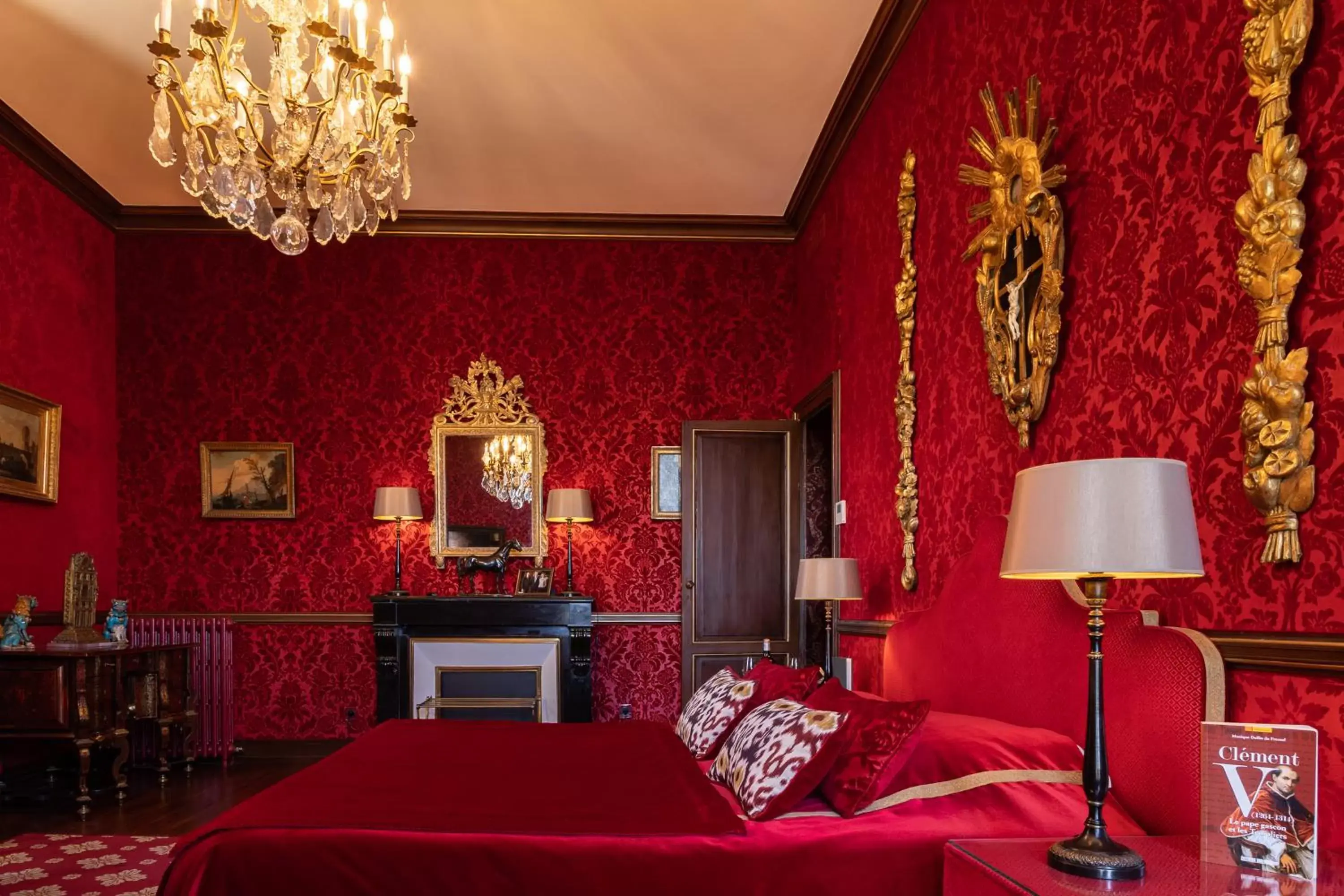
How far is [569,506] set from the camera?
6496 mm

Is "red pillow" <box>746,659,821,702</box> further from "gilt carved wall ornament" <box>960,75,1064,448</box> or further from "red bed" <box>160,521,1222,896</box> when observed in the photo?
"gilt carved wall ornament" <box>960,75,1064,448</box>

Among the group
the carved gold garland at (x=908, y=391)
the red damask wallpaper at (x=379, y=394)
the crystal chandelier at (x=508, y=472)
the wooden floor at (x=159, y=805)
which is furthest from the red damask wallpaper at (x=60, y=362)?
the carved gold garland at (x=908, y=391)

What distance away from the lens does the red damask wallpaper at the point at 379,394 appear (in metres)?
6.72

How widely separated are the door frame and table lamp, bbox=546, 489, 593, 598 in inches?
55.6

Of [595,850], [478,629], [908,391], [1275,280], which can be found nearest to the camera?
[1275,280]

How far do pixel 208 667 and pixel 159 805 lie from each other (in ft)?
4.79

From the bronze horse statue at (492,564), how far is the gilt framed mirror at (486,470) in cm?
6

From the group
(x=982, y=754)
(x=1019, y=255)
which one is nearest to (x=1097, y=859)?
(x=982, y=754)

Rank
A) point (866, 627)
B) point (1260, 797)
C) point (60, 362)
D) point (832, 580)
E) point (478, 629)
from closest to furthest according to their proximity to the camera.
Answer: point (1260, 797), point (832, 580), point (866, 627), point (60, 362), point (478, 629)

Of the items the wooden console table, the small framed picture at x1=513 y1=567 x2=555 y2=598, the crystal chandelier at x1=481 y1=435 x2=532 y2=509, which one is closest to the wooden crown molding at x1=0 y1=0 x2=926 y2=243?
the crystal chandelier at x1=481 y1=435 x2=532 y2=509

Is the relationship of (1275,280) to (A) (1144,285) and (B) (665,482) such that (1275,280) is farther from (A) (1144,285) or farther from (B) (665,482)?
(B) (665,482)

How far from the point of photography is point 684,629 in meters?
6.66

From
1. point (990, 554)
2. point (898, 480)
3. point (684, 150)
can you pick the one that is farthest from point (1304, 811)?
point (684, 150)

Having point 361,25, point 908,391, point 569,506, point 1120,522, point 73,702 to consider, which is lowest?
point 73,702
